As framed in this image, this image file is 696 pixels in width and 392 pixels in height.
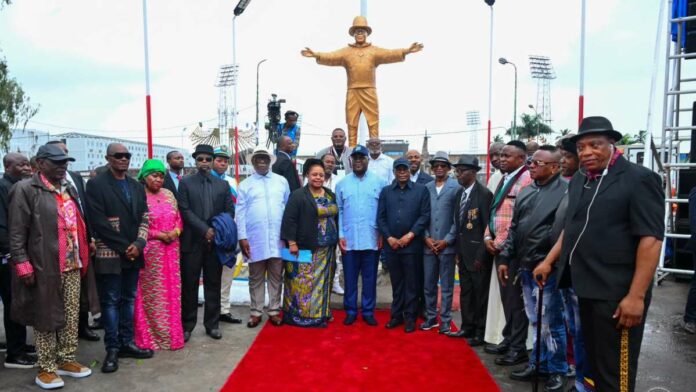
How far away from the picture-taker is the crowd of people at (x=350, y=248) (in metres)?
2.64

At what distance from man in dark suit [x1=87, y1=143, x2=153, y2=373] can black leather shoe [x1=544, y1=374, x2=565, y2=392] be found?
3.58 meters

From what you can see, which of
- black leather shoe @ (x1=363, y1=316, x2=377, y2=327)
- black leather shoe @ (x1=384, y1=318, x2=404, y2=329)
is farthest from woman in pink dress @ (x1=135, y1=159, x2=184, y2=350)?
black leather shoe @ (x1=384, y1=318, x2=404, y2=329)

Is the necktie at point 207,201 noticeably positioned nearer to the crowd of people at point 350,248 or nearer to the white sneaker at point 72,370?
the crowd of people at point 350,248

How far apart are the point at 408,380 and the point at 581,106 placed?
570cm

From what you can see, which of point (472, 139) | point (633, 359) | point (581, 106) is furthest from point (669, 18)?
point (472, 139)

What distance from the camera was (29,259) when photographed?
11.8ft

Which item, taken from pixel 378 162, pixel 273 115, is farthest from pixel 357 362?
pixel 273 115

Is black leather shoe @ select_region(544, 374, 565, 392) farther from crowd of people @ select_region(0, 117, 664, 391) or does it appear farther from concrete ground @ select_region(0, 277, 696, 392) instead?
concrete ground @ select_region(0, 277, 696, 392)

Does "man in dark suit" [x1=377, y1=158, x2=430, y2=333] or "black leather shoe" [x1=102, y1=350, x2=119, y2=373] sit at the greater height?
"man in dark suit" [x1=377, y1=158, x2=430, y2=333]

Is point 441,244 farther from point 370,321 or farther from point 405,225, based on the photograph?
point 370,321

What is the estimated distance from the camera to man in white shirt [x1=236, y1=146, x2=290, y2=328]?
5238mm

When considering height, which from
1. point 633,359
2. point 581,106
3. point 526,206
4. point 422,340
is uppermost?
point 581,106

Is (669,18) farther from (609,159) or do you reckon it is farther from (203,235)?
(203,235)

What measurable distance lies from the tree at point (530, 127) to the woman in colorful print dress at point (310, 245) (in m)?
42.0
